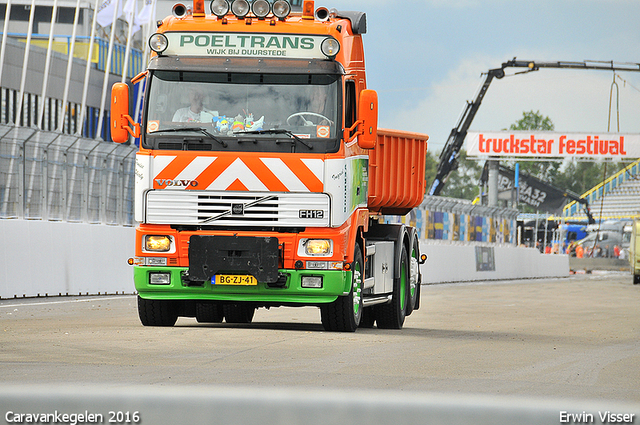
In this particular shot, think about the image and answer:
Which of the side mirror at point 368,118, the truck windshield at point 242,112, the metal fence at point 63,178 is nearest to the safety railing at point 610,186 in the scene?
the metal fence at point 63,178

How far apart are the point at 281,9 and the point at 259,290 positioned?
3.30m

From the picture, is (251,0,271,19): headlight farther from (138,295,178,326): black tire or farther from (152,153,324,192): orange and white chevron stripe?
(138,295,178,326): black tire

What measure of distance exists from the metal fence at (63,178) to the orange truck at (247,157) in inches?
327

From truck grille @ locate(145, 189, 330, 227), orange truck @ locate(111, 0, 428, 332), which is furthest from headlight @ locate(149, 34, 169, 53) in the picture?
truck grille @ locate(145, 189, 330, 227)

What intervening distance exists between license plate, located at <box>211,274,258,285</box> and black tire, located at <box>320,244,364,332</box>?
1124 mm

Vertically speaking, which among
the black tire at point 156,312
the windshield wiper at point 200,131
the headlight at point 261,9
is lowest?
the black tire at point 156,312

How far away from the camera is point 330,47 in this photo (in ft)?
42.5

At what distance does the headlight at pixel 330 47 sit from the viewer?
1294 cm

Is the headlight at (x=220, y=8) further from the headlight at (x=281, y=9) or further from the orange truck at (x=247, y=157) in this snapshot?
the headlight at (x=281, y=9)

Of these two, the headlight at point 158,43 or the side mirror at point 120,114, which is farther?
the headlight at point 158,43

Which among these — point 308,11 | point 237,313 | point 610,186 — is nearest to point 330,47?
point 308,11

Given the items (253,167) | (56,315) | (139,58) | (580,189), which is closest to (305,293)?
(253,167)

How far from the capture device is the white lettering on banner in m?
13.0

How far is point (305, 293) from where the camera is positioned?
12914 millimetres
